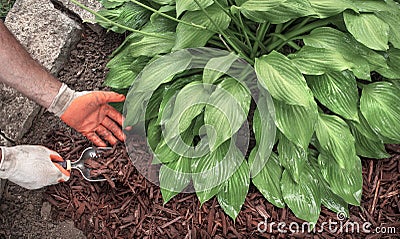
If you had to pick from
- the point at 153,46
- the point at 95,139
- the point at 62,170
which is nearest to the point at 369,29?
the point at 153,46

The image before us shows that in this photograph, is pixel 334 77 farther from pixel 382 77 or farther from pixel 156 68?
pixel 156 68

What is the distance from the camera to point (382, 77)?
7.10 ft

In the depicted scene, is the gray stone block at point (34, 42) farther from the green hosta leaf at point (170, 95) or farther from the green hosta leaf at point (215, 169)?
the green hosta leaf at point (215, 169)

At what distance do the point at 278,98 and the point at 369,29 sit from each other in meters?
0.45

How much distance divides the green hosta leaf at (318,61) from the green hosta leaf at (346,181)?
1.30 feet

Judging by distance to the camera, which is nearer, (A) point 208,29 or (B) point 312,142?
(A) point 208,29

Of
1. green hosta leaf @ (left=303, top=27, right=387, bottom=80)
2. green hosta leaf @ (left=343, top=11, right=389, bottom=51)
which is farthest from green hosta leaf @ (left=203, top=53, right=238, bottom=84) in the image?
green hosta leaf @ (left=343, top=11, right=389, bottom=51)

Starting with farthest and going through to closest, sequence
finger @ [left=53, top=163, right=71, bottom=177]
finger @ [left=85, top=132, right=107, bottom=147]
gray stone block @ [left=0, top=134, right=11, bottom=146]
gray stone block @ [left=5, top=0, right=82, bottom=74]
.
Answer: gray stone block @ [left=5, top=0, right=82, bottom=74] → gray stone block @ [left=0, top=134, right=11, bottom=146] → finger @ [left=85, top=132, right=107, bottom=147] → finger @ [left=53, top=163, right=71, bottom=177]

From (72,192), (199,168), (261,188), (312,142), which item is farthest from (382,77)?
(72,192)

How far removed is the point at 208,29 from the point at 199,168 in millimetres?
556

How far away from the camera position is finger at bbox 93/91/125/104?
7.17 ft

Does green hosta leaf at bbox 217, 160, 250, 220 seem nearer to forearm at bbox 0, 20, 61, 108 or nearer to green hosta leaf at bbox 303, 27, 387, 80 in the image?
green hosta leaf at bbox 303, 27, 387, 80

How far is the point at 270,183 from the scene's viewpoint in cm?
207

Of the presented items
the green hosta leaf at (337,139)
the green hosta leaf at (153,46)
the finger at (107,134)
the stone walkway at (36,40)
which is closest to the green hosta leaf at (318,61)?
the green hosta leaf at (337,139)
